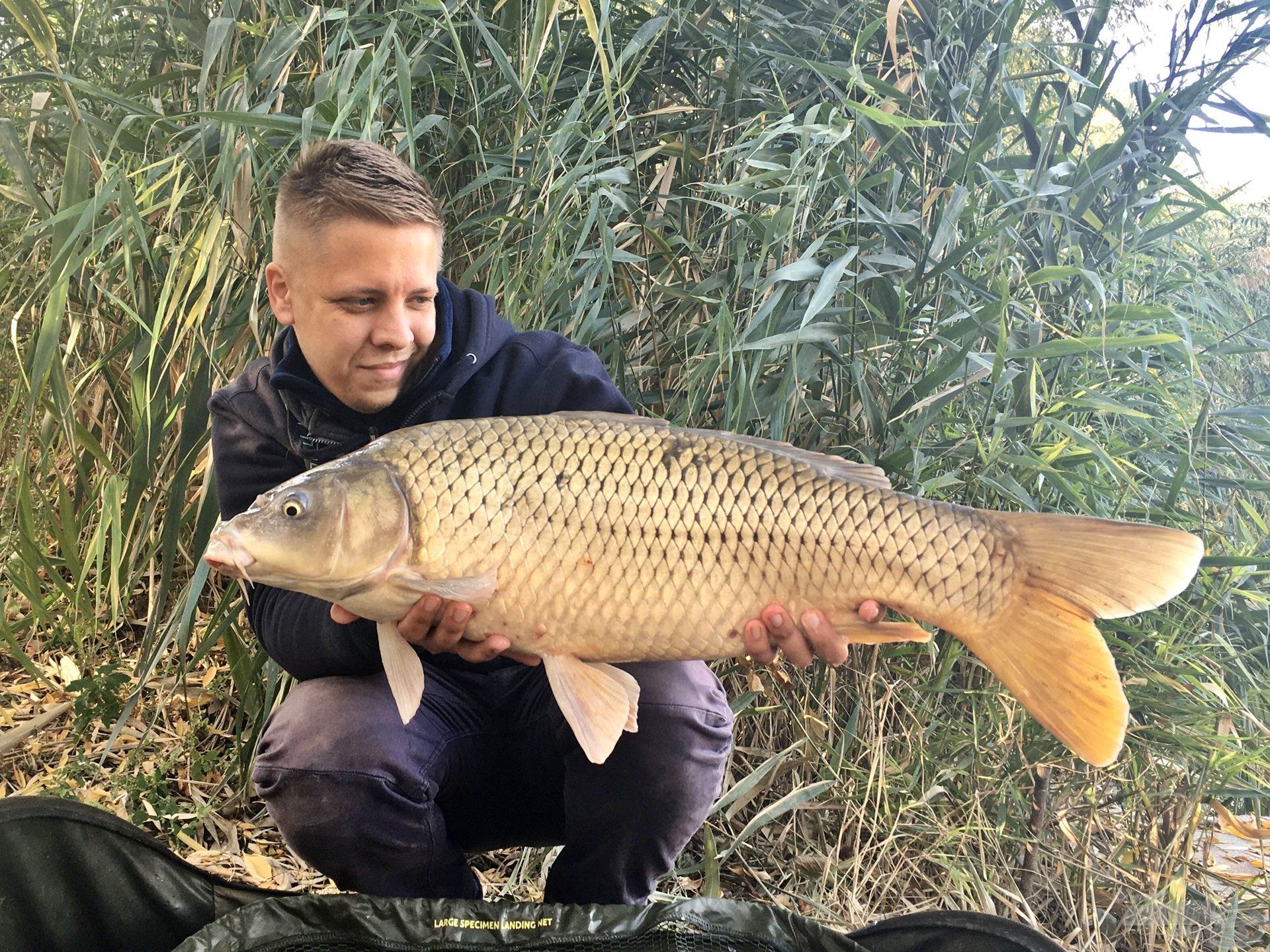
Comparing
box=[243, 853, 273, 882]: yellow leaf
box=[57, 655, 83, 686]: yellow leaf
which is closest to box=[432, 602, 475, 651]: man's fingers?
box=[243, 853, 273, 882]: yellow leaf

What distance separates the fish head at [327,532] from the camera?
3.84 feet

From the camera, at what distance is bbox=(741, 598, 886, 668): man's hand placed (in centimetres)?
122

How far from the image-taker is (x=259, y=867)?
70.0 inches

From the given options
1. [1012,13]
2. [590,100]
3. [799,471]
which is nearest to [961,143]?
[1012,13]

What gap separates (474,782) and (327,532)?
0.47 metres

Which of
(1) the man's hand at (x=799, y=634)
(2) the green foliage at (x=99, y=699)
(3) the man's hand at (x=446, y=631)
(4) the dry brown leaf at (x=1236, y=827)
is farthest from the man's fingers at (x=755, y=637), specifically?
(2) the green foliage at (x=99, y=699)

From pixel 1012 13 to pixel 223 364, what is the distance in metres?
1.46

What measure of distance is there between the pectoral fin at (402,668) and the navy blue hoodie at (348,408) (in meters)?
0.17

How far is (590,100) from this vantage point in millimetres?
2027

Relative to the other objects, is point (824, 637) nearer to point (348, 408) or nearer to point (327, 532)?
point (327, 532)

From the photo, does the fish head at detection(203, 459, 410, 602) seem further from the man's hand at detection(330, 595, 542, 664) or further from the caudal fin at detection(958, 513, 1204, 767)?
the caudal fin at detection(958, 513, 1204, 767)

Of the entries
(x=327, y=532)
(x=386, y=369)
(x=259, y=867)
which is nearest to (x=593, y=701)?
(x=327, y=532)

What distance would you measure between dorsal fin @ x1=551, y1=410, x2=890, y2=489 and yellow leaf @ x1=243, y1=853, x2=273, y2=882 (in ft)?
3.32

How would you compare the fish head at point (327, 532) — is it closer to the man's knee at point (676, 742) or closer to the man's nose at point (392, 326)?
the man's nose at point (392, 326)
